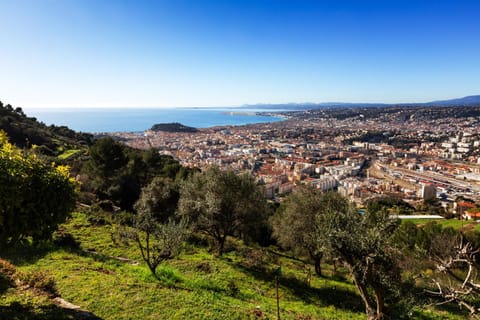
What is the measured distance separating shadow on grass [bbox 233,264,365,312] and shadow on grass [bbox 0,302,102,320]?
6349 mm

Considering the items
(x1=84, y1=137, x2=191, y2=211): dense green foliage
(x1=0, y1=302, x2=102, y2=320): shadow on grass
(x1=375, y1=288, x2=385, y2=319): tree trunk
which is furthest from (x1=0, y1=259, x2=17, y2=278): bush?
(x1=84, y1=137, x2=191, y2=211): dense green foliage

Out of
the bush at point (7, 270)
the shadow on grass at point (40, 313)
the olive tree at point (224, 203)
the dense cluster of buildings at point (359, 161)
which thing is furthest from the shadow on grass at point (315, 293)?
the dense cluster of buildings at point (359, 161)

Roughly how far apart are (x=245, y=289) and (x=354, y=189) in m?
52.9

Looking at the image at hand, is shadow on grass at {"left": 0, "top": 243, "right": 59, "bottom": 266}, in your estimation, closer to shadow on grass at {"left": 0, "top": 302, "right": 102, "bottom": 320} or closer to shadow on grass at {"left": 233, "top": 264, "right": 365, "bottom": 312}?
shadow on grass at {"left": 0, "top": 302, "right": 102, "bottom": 320}

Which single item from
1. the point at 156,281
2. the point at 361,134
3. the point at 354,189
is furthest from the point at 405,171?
the point at 156,281

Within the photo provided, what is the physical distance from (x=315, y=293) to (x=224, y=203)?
5125mm

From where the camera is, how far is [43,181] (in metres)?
5.60

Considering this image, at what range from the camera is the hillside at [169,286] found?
562 centimetres

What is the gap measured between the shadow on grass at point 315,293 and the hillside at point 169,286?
0.12 ft

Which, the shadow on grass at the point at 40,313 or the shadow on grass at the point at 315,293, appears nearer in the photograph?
the shadow on grass at the point at 40,313

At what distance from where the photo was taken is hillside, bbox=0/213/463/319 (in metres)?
5.62

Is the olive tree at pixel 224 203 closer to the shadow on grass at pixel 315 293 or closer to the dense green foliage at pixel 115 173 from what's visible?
the shadow on grass at pixel 315 293

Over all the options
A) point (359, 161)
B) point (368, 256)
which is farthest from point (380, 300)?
point (359, 161)

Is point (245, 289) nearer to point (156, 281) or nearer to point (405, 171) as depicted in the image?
point (156, 281)
